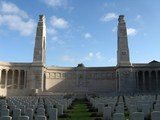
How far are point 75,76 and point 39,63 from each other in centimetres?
1160

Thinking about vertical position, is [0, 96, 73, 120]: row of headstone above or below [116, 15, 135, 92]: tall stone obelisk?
below

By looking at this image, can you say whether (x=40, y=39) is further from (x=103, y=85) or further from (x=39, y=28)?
(x=103, y=85)

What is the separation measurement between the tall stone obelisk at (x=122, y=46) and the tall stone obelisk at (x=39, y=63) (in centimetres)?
1943

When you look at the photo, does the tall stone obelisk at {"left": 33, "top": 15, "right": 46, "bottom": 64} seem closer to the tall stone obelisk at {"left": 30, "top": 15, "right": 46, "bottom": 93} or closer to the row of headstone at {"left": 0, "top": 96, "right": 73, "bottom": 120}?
the tall stone obelisk at {"left": 30, "top": 15, "right": 46, "bottom": 93}

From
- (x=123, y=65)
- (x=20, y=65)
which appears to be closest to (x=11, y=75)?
(x=20, y=65)

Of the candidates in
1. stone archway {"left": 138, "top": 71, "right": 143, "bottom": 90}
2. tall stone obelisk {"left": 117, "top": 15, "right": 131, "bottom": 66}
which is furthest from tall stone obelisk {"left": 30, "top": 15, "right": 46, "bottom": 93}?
stone archway {"left": 138, "top": 71, "right": 143, "bottom": 90}

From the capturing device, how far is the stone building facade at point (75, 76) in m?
66.6

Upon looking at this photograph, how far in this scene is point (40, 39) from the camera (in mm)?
70938

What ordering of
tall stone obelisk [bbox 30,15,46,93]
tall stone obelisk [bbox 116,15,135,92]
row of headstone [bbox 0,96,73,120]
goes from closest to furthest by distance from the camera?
row of headstone [bbox 0,96,73,120] < tall stone obelisk [bbox 116,15,135,92] < tall stone obelisk [bbox 30,15,46,93]

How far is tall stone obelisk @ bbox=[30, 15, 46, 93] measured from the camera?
66.8 m

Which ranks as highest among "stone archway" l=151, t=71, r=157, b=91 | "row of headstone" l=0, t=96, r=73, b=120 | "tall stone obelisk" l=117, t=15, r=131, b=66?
"tall stone obelisk" l=117, t=15, r=131, b=66

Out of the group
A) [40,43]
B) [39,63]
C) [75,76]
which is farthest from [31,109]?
[75,76]

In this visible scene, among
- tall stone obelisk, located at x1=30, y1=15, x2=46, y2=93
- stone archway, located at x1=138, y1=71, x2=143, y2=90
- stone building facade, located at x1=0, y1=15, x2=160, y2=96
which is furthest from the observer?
stone archway, located at x1=138, y1=71, x2=143, y2=90

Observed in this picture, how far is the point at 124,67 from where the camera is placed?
219 ft
